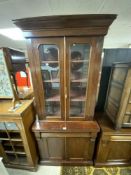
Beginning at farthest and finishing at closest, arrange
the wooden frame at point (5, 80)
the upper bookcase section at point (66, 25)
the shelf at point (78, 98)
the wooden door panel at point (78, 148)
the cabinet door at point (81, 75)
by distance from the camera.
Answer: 1. the wooden door panel at point (78, 148)
2. the shelf at point (78, 98)
3. the wooden frame at point (5, 80)
4. the cabinet door at point (81, 75)
5. the upper bookcase section at point (66, 25)

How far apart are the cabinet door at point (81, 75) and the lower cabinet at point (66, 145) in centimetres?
24

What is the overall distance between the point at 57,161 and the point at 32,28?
1907 mm

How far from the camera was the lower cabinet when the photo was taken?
4.75 feet

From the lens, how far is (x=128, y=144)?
1.50 m

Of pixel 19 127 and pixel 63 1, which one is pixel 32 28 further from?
pixel 19 127

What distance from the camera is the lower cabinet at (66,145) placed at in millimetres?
1447

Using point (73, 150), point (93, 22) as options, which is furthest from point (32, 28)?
point (73, 150)

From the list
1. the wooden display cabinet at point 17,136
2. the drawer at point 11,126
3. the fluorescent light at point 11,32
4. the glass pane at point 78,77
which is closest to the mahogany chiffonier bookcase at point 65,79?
the glass pane at point 78,77

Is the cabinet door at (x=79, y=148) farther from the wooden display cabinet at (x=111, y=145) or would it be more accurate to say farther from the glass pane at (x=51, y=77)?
the glass pane at (x=51, y=77)

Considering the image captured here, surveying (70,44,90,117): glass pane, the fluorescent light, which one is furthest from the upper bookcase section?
the fluorescent light

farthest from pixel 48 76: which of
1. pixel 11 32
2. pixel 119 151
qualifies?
pixel 11 32

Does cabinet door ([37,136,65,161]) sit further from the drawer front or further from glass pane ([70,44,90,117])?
glass pane ([70,44,90,117])

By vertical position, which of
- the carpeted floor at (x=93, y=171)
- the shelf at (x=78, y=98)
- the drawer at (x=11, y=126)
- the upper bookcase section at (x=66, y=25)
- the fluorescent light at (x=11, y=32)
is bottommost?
the carpeted floor at (x=93, y=171)

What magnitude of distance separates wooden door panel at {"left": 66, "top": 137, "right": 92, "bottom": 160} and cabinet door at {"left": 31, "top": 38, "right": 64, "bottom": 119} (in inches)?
16.9
